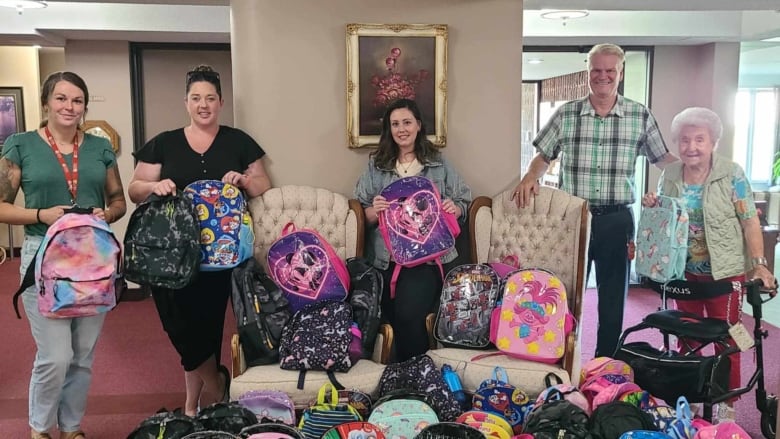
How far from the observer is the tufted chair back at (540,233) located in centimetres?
313

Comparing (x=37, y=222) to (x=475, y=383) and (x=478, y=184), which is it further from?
(x=478, y=184)

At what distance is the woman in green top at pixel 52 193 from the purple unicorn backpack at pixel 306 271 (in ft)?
2.56

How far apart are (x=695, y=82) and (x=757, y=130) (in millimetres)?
6260

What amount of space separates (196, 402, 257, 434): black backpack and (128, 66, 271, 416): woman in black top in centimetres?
66

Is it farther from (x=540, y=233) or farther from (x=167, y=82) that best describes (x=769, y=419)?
(x=167, y=82)

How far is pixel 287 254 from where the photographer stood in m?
3.03

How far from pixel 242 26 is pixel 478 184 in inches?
59.7

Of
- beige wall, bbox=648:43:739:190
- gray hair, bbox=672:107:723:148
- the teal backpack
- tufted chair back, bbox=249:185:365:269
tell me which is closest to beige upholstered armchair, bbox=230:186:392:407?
tufted chair back, bbox=249:185:365:269

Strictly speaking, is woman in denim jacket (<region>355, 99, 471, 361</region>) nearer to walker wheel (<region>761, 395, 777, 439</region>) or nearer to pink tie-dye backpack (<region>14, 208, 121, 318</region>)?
pink tie-dye backpack (<region>14, 208, 121, 318</region>)

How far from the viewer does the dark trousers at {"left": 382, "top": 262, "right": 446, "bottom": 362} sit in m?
3.08

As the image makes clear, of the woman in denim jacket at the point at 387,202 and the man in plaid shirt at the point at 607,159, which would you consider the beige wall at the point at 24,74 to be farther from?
the man in plaid shirt at the point at 607,159

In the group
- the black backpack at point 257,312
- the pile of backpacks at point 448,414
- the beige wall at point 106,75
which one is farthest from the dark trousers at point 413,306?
the beige wall at point 106,75

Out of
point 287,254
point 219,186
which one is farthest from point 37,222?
point 287,254

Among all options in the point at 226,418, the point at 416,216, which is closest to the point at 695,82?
the point at 416,216
